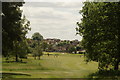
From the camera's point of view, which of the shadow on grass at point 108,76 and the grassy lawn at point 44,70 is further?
the grassy lawn at point 44,70

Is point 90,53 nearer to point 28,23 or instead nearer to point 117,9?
point 117,9

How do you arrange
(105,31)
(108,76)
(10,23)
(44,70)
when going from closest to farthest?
(108,76), (105,31), (10,23), (44,70)

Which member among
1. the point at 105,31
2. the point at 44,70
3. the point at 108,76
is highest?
the point at 105,31

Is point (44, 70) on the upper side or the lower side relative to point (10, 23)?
lower

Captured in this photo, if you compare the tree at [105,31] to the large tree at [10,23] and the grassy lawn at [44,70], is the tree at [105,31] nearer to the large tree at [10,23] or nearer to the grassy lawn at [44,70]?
the grassy lawn at [44,70]

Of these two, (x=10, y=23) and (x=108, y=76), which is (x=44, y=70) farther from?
(x=108, y=76)

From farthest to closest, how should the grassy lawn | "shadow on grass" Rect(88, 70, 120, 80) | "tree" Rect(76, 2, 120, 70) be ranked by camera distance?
1. the grassy lawn
2. "tree" Rect(76, 2, 120, 70)
3. "shadow on grass" Rect(88, 70, 120, 80)

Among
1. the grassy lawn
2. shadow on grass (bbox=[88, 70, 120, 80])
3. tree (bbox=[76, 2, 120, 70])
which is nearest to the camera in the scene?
shadow on grass (bbox=[88, 70, 120, 80])

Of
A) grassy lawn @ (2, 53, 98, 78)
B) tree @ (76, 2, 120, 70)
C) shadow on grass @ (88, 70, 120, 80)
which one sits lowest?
grassy lawn @ (2, 53, 98, 78)

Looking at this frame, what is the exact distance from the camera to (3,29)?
4094cm

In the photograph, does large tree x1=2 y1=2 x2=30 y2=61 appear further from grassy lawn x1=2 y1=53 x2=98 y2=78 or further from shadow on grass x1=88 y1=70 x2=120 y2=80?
shadow on grass x1=88 y1=70 x2=120 y2=80

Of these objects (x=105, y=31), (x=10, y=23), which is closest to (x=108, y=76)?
(x=105, y=31)

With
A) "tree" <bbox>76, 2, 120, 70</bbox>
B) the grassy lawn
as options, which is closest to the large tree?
the grassy lawn

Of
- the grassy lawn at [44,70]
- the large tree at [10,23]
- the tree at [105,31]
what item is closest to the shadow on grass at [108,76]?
the tree at [105,31]
